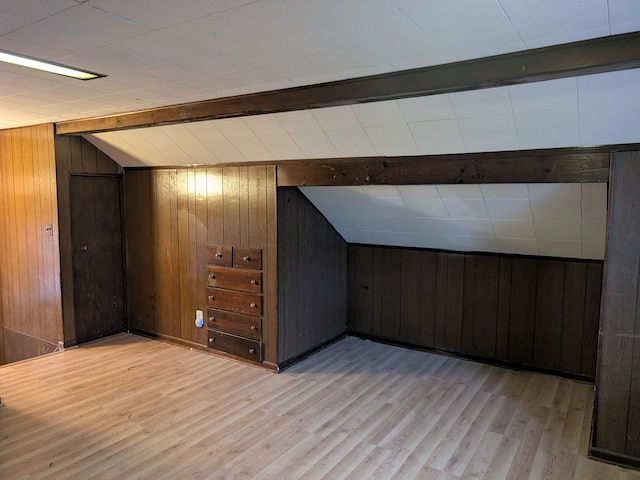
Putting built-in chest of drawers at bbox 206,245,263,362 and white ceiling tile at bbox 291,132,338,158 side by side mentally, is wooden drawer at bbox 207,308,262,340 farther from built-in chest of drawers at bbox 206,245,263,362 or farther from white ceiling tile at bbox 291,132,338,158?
white ceiling tile at bbox 291,132,338,158

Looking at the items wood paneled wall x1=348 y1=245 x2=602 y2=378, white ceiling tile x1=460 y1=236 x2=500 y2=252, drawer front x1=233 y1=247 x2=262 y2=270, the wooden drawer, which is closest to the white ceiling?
white ceiling tile x1=460 y1=236 x2=500 y2=252

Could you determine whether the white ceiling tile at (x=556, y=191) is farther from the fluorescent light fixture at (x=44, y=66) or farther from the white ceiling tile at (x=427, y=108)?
the fluorescent light fixture at (x=44, y=66)

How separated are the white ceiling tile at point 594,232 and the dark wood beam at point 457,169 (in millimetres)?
716

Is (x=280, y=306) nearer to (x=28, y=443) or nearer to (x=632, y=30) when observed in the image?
(x=28, y=443)

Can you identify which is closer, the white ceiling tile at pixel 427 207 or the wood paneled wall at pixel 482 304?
the white ceiling tile at pixel 427 207

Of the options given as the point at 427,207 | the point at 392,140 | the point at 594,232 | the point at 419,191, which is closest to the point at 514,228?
→ the point at 594,232

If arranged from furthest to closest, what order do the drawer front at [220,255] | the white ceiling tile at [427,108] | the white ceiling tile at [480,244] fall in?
the drawer front at [220,255] < the white ceiling tile at [480,244] < the white ceiling tile at [427,108]

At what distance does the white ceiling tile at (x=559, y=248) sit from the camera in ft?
11.4

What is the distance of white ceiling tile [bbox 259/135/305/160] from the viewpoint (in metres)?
3.35

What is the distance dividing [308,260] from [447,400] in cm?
167

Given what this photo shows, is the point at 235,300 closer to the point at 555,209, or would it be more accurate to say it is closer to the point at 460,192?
the point at 460,192

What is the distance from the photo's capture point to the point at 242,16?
166 cm

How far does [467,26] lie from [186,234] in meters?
3.39

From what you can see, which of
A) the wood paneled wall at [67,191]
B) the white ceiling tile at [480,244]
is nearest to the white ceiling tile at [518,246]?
the white ceiling tile at [480,244]
